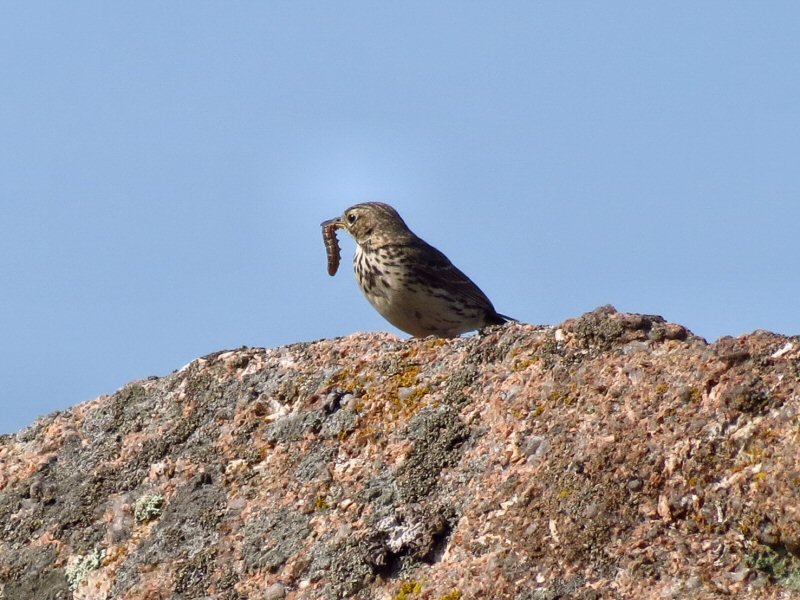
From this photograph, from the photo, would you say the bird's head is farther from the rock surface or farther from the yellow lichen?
the yellow lichen

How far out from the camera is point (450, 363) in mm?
4227

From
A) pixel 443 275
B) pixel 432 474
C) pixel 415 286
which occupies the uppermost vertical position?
pixel 443 275

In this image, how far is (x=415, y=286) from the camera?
9023 millimetres

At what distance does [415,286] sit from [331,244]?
4.84 ft

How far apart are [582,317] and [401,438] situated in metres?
0.67

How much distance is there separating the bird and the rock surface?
13.8 ft

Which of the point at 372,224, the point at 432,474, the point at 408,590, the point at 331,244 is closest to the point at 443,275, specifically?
the point at 372,224

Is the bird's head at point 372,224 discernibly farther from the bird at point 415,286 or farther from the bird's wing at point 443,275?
the bird's wing at point 443,275

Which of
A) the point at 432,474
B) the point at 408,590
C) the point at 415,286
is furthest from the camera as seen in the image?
the point at 415,286

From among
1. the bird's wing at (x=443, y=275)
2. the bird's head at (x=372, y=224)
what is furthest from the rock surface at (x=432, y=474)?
the bird's head at (x=372, y=224)

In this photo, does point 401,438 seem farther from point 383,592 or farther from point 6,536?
point 6,536

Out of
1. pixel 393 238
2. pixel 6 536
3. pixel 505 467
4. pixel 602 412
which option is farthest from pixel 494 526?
pixel 393 238

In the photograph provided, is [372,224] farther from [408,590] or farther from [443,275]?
[408,590]

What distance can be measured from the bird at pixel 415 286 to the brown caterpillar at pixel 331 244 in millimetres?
270
